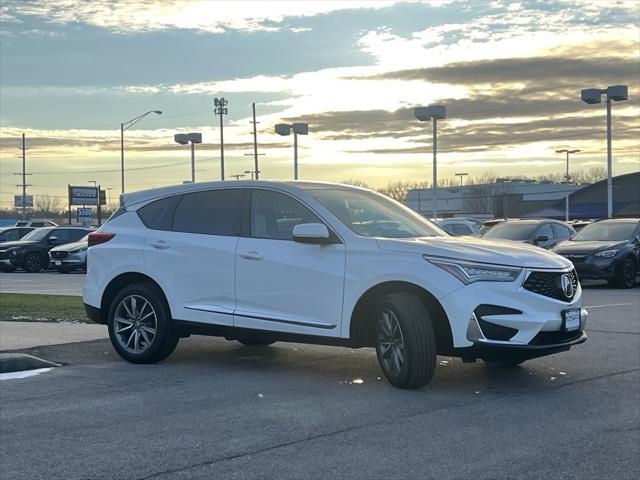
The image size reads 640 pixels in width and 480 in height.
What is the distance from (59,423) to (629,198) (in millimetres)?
74913

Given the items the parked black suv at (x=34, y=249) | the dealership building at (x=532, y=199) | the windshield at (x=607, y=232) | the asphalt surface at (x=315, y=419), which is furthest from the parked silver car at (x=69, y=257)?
the dealership building at (x=532, y=199)

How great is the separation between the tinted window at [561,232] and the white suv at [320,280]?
14.6m

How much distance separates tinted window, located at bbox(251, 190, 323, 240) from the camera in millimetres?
7562

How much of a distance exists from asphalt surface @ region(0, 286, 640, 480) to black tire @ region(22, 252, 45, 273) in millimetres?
21349

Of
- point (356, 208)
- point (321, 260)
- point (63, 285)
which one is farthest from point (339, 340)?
point (63, 285)

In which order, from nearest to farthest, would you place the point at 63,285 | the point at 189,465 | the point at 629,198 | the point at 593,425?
the point at 189,465 < the point at 593,425 < the point at 63,285 < the point at 629,198

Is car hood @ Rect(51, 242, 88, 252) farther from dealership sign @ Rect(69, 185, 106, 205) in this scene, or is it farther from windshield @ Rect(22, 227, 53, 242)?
dealership sign @ Rect(69, 185, 106, 205)

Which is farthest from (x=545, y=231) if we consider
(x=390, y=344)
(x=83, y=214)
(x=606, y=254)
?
(x=83, y=214)

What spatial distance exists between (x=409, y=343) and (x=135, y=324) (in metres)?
3.03

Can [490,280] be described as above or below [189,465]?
above

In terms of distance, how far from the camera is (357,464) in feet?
16.0

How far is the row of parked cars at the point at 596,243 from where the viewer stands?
1833 cm

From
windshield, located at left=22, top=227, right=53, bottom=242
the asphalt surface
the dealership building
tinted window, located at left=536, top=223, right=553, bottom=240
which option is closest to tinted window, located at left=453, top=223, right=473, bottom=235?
tinted window, located at left=536, top=223, right=553, bottom=240

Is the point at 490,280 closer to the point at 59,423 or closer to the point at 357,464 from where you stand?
the point at 357,464
